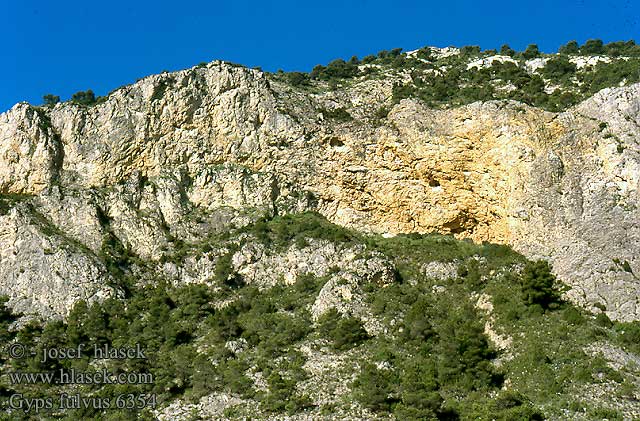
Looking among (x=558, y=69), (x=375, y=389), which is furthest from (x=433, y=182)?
(x=375, y=389)

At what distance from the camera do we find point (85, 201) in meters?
51.8

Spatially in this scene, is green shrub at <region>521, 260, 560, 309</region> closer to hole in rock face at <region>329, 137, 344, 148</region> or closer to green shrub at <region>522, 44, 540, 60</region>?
hole in rock face at <region>329, 137, 344, 148</region>

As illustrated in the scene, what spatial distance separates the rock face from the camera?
49.0m

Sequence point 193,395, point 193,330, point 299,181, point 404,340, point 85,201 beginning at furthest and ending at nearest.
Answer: point 299,181 < point 85,201 < point 193,330 < point 404,340 < point 193,395

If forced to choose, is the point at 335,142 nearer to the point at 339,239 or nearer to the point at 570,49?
the point at 339,239

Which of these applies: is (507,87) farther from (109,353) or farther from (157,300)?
(109,353)

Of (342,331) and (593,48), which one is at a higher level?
(593,48)

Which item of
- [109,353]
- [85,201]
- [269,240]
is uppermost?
[85,201]

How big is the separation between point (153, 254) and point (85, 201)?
6.53 meters

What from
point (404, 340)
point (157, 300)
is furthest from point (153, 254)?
point (404, 340)

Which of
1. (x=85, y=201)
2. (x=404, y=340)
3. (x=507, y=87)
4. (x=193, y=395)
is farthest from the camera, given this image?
(x=507, y=87)

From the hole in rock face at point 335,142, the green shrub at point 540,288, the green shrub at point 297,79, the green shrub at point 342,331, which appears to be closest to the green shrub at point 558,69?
the hole in rock face at point 335,142
